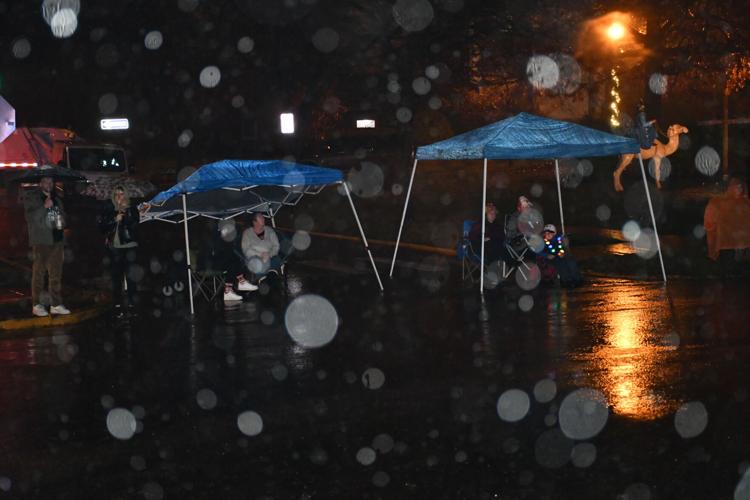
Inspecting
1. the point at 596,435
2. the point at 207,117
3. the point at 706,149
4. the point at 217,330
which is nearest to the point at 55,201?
the point at 217,330

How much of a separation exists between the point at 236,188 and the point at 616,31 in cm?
1529

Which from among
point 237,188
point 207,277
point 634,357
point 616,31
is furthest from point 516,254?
point 616,31

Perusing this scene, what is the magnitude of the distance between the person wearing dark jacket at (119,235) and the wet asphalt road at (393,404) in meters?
1.34

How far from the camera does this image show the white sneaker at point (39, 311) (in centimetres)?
1319

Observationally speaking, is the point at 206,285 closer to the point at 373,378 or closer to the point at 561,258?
the point at 561,258

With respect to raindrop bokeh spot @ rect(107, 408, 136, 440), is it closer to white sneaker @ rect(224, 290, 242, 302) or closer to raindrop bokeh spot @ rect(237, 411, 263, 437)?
raindrop bokeh spot @ rect(237, 411, 263, 437)

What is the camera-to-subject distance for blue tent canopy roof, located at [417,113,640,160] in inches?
580

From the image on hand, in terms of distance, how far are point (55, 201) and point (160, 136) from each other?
5521 centimetres

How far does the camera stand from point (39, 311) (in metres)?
13.2

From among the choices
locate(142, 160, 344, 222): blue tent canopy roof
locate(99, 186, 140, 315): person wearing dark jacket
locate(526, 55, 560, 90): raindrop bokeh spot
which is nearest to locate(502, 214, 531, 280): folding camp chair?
locate(142, 160, 344, 222): blue tent canopy roof

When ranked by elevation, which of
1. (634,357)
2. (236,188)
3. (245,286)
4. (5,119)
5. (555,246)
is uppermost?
(5,119)

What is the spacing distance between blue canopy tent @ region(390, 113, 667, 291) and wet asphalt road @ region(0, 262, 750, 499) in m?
2.52

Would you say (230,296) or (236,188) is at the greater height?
(236,188)

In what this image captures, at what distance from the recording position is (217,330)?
482 inches
